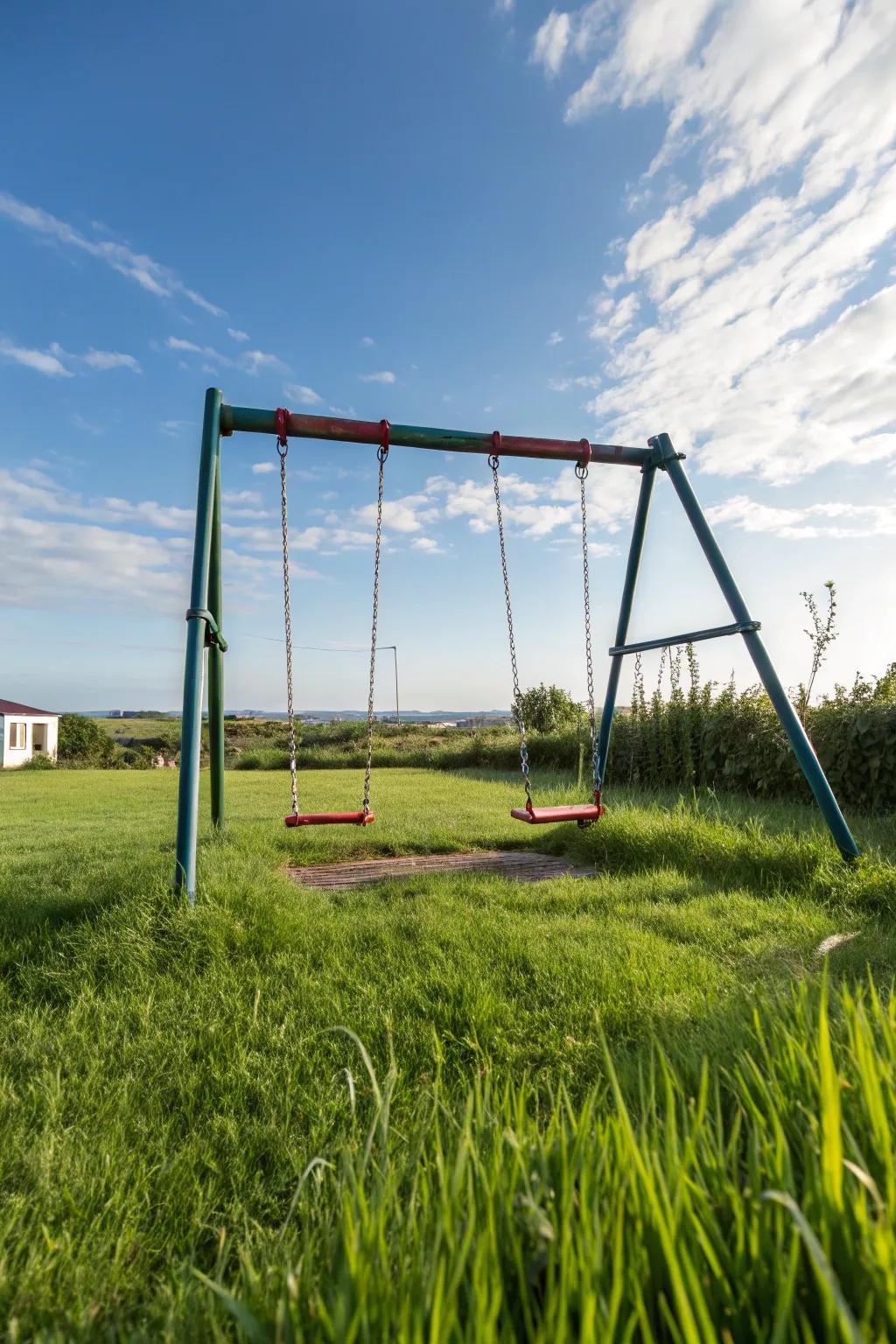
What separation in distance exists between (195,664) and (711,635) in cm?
301

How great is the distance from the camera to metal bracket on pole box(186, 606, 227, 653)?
334 cm

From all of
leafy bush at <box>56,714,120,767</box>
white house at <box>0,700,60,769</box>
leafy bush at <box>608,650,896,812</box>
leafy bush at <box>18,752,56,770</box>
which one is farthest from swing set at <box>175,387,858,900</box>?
leafy bush at <box>56,714,120,767</box>

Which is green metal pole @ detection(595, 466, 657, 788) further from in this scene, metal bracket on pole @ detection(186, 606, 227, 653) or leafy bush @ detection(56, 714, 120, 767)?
leafy bush @ detection(56, 714, 120, 767)

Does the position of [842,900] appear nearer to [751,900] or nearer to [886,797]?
[751,900]

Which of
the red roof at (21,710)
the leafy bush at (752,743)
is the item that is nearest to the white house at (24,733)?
the red roof at (21,710)

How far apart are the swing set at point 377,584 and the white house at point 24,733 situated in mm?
26315

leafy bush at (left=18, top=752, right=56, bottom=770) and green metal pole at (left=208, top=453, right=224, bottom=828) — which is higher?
green metal pole at (left=208, top=453, right=224, bottom=828)

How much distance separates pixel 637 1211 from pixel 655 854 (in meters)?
3.71

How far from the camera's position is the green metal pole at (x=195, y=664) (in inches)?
120

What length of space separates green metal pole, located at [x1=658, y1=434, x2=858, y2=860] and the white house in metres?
27.5

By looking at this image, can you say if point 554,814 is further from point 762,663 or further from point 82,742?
point 82,742

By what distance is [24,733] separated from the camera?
2872 cm

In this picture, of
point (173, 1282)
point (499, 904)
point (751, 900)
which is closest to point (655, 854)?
point (751, 900)

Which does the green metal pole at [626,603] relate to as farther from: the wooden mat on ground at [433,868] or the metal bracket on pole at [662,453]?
the wooden mat on ground at [433,868]
